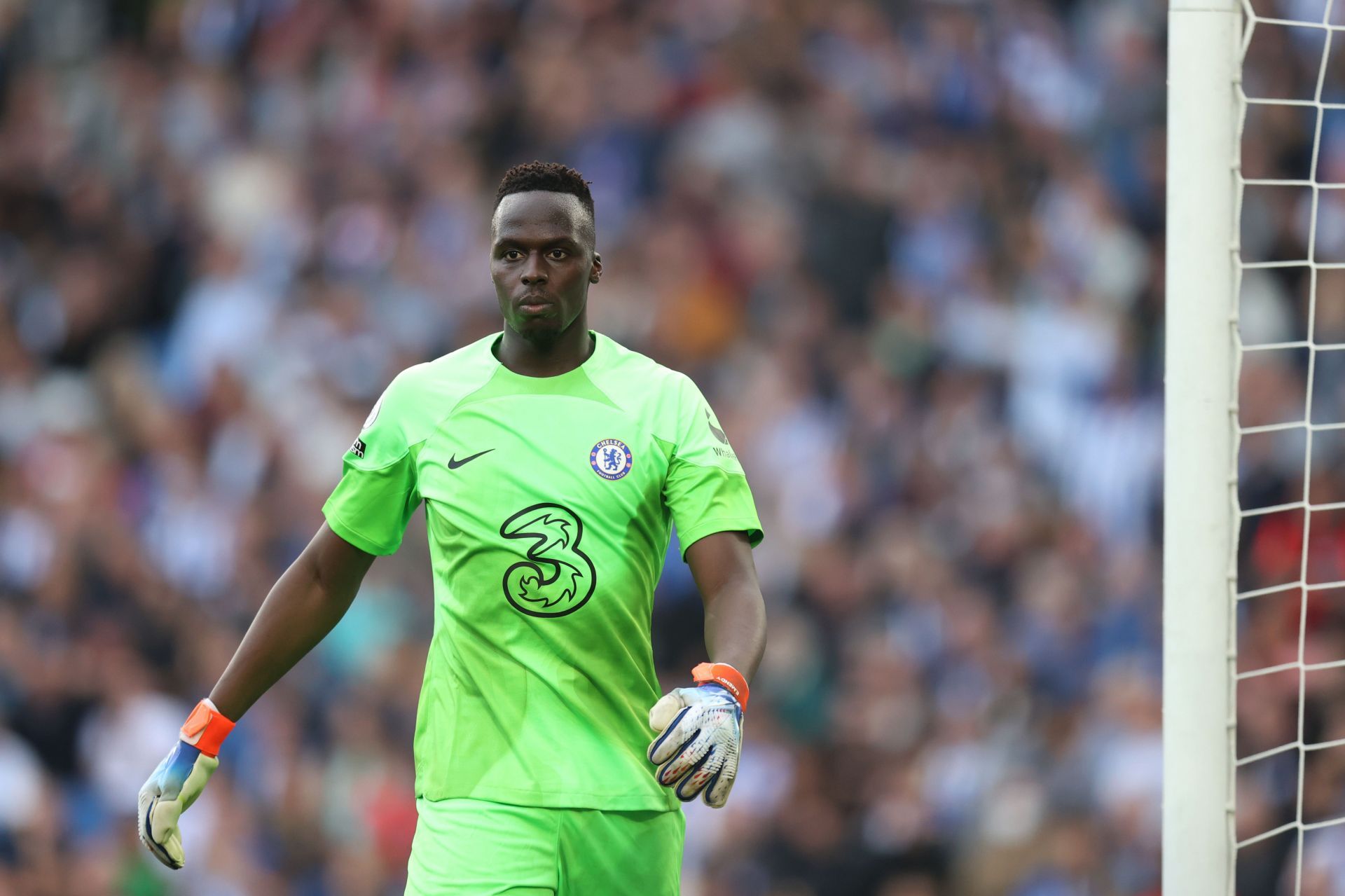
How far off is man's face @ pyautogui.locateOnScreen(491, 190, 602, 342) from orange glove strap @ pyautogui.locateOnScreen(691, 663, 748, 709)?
2.99 ft

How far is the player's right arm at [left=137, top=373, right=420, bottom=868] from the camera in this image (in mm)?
4340

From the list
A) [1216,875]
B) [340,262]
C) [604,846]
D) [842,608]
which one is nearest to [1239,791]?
[842,608]

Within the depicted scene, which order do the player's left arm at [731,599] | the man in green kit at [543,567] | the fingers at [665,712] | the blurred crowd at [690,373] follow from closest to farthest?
the fingers at [665,712] → the player's left arm at [731,599] → the man in green kit at [543,567] → the blurred crowd at [690,373]

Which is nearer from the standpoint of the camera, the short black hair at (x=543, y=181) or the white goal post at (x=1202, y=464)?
the short black hair at (x=543, y=181)

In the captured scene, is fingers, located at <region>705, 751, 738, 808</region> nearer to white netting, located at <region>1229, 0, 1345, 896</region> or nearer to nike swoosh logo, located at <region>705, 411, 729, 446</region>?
nike swoosh logo, located at <region>705, 411, 729, 446</region>

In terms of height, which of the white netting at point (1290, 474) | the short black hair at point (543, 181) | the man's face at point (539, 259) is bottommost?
the white netting at point (1290, 474)

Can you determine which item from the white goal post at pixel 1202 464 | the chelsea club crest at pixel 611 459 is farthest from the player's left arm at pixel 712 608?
the white goal post at pixel 1202 464

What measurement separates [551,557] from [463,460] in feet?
1.01

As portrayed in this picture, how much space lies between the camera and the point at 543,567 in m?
4.16

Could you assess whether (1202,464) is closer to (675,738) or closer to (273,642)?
(675,738)

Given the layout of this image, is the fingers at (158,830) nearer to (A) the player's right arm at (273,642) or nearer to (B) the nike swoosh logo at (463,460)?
(A) the player's right arm at (273,642)

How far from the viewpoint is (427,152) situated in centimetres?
1198

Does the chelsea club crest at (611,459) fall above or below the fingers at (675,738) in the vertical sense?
above

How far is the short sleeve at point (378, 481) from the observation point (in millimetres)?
4348
